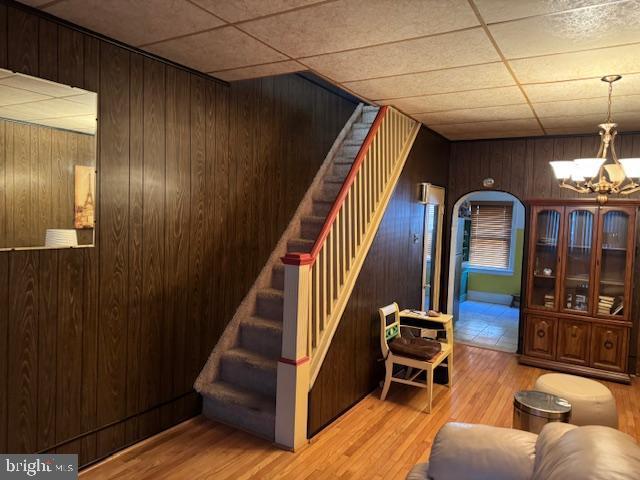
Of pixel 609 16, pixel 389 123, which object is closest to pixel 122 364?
pixel 389 123

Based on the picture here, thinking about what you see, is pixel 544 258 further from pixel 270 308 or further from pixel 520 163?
pixel 270 308

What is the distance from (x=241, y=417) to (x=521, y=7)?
314cm

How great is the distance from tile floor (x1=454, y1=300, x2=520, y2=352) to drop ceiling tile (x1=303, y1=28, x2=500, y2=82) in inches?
161

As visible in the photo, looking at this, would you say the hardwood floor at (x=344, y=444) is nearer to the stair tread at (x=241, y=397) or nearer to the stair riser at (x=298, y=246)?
the stair tread at (x=241, y=397)

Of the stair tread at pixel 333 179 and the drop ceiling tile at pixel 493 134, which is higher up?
the drop ceiling tile at pixel 493 134

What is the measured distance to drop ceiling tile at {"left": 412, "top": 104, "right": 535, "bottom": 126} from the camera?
4133mm

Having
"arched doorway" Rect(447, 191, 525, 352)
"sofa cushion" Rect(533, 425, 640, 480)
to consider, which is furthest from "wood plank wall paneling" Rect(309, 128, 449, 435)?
"arched doorway" Rect(447, 191, 525, 352)

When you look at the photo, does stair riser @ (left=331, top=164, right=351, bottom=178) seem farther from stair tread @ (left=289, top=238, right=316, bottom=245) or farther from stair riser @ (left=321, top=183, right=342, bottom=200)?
stair tread @ (left=289, top=238, right=316, bottom=245)

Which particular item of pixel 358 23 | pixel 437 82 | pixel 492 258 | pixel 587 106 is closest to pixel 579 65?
pixel 437 82

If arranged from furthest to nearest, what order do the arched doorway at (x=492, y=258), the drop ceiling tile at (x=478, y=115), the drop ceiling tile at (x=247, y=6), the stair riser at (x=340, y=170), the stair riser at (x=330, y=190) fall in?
the arched doorway at (x=492, y=258) → the stair riser at (x=340, y=170) → the stair riser at (x=330, y=190) → the drop ceiling tile at (x=478, y=115) → the drop ceiling tile at (x=247, y=6)

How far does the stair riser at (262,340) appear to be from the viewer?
364cm

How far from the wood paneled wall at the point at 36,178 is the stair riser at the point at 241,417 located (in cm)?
164

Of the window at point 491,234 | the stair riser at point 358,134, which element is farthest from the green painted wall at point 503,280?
the stair riser at point 358,134

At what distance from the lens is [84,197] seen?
2.60 meters
